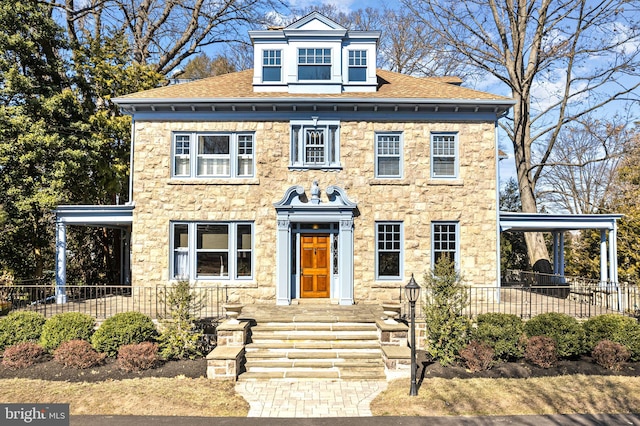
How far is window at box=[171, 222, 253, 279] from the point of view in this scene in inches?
581

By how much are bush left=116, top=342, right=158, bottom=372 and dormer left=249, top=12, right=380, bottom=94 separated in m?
9.27

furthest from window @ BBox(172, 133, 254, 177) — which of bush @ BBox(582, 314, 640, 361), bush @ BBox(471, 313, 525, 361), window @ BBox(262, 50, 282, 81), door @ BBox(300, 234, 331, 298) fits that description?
bush @ BBox(582, 314, 640, 361)

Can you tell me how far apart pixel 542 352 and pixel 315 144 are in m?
9.02

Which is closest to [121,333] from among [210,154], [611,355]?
[210,154]

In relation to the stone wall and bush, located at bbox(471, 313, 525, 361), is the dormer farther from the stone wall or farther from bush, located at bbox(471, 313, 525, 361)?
bush, located at bbox(471, 313, 525, 361)

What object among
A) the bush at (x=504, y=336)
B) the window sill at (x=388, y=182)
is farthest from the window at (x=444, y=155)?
the bush at (x=504, y=336)

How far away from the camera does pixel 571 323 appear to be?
428 inches

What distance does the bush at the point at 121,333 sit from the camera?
1071cm

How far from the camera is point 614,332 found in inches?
427

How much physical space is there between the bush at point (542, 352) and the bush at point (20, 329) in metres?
12.2

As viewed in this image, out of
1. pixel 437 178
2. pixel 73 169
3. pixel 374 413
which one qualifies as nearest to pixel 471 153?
pixel 437 178

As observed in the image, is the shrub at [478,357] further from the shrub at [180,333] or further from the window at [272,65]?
the window at [272,65]

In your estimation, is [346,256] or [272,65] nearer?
[346,256]

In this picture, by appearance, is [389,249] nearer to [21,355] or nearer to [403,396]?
[403,396]
